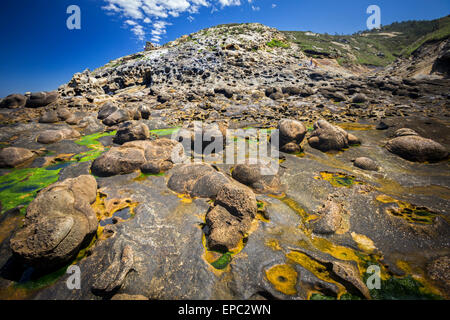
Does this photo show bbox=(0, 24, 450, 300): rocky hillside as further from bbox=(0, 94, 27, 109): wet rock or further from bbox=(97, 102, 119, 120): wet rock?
bbox=(0, 94, 27, 109): wet rock

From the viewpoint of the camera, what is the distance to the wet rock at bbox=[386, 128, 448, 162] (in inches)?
339

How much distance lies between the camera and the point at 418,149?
885 cm

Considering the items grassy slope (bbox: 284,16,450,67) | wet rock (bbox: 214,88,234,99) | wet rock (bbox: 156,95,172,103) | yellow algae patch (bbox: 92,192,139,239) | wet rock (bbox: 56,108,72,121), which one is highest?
grassy slope (bbox: 284,16,450,67)

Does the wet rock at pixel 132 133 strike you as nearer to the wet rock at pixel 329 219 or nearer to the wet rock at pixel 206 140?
the wet rock at pixel 206 140

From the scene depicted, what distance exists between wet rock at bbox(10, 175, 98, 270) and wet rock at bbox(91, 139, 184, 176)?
2.49 meters

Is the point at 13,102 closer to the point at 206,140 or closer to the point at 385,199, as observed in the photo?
the point at 206,140

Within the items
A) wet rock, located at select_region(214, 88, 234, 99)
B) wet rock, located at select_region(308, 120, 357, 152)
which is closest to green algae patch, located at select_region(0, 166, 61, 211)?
wet rock, located at select_region(308, 120, 357, 152)

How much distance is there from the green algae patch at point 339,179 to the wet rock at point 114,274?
714cm

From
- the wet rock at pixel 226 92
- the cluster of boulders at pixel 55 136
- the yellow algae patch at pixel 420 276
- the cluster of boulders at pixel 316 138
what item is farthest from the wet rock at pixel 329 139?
the cluster of boulders at pixel 55 136

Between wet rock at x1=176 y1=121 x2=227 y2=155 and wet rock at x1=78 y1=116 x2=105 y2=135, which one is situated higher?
wet rock at x1=78 y1=116 x2=105 y2=135

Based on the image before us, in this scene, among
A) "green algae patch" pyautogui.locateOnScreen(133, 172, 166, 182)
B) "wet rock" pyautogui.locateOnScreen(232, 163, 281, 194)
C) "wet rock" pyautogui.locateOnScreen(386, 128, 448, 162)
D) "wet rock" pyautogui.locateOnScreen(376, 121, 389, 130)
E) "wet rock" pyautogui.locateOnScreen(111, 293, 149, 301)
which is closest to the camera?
"wet rock" pyautogui.locateOnScreen(111, 293, 149, 301)

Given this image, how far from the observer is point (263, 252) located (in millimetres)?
4520

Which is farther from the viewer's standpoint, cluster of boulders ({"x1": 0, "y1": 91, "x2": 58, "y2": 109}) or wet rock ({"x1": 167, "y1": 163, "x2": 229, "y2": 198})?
cluster of boulders ({"x1": 0, "y1": 91, "x2": 58, "y2": 109})

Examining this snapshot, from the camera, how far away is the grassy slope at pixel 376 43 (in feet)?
144
